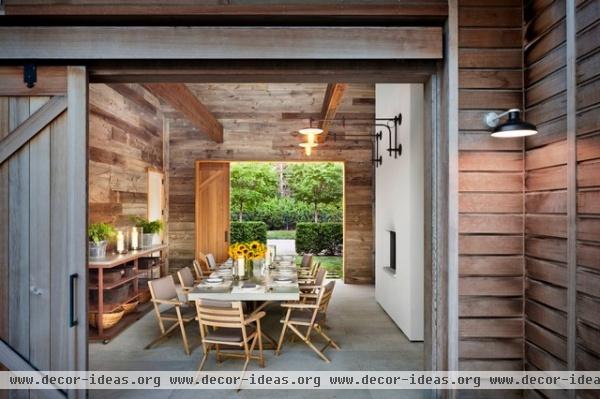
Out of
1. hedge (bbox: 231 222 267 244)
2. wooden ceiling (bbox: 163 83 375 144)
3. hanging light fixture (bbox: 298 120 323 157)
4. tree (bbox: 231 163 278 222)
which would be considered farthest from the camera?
tree (bbox: 231 163 278 222)

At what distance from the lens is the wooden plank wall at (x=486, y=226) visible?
243cm

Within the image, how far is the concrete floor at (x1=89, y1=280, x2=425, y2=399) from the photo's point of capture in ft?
9.84

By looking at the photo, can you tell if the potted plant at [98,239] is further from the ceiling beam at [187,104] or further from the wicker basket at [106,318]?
the ceiling beam at [187,104]

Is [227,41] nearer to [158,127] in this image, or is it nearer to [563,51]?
[563,51]

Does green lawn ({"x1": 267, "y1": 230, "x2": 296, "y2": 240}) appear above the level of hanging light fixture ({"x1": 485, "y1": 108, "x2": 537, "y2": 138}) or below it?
below

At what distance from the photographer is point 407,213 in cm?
440

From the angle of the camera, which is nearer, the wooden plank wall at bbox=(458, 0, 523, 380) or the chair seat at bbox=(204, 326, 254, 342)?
the wooden plank wall at bbox=(458, 0, 523, 380)

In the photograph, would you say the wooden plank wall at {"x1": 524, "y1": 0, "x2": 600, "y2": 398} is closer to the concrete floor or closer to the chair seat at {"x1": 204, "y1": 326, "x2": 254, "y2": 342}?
the concrete floor

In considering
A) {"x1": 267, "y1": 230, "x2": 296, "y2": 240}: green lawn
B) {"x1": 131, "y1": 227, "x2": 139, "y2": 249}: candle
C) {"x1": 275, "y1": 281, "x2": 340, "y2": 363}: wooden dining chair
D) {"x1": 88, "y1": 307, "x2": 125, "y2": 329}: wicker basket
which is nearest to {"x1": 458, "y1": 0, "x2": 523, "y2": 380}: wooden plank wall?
{"x1": 275, "y1": 281, "x2": 340, "y2": 363}: wooden dining chair

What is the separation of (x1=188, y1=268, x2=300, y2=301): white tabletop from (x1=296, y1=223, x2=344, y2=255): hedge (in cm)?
752

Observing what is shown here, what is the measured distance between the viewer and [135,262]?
504 centimetres

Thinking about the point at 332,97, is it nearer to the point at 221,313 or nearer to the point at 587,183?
the point at 221,313

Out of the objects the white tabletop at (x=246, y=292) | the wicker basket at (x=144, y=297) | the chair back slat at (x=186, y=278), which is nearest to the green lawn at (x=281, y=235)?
the wicker basket at (x=144, y=297)

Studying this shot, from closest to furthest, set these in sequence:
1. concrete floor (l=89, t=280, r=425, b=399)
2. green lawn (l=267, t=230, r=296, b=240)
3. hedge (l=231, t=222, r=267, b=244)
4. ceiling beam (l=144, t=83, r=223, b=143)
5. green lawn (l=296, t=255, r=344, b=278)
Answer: concrete floor (l=89, t=280, r=425, b=399), ceiling beam (l=144, t=83, r=223, b=143), green lawn (l=296, t=255, r=344, b=278), hedge (l=231, t=222, r=267, b=244), green lawn (l=267, t=230, r=296, b=240)
